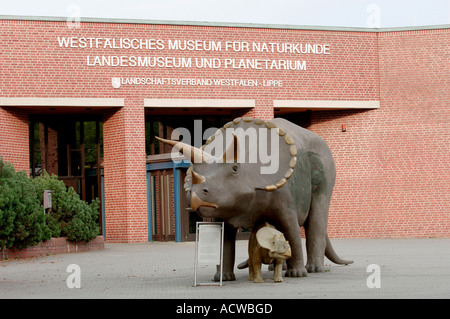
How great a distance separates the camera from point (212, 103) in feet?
89.2


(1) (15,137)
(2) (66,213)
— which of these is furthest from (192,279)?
(1) (15,137)

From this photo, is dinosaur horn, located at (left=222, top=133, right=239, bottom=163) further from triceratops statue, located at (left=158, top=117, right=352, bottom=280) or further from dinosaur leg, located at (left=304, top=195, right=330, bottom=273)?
dinosaur leg, located at (left=304, top=195, right=330, bottom=273)

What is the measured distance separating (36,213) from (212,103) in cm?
929

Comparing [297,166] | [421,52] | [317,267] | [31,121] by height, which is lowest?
[317,267]

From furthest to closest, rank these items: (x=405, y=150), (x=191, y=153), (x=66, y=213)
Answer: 1. (x=405, y=150)
2. (x=66, y=213)
3. (x=191, y=153)

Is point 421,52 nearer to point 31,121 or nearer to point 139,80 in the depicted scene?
point 139,80

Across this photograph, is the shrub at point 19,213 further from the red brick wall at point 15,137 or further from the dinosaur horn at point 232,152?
the dinosaur horn at point 232,152

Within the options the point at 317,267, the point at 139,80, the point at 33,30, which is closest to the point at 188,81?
the point at 139,80

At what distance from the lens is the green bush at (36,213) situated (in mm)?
18484

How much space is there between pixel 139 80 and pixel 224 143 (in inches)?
606

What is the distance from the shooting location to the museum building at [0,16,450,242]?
26.4 metres

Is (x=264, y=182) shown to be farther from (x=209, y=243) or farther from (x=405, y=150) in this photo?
(x=405, y=150)

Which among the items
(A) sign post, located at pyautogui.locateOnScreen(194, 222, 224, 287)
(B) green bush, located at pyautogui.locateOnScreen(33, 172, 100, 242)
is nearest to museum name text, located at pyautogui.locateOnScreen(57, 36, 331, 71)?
(B) green bush, located at pyautogui.locateOnScreen(33, 172, 100, 242)

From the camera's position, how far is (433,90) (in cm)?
2833
